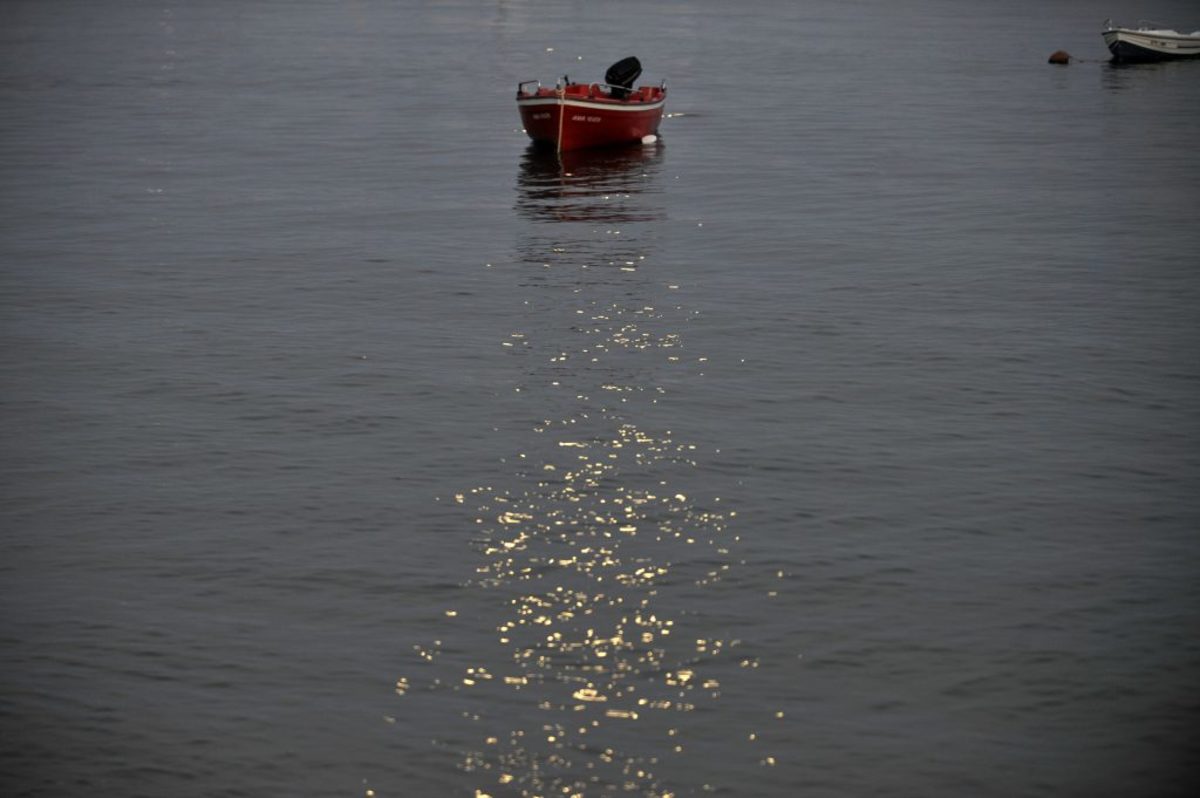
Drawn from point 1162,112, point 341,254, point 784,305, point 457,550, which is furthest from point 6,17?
point 457,550

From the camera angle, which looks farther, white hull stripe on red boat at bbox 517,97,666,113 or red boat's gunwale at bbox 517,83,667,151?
red boat's gunwale at bbox 517,83,667,151

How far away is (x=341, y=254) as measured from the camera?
53875 millimetres

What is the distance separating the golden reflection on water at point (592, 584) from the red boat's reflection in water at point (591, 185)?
1847 centimetres

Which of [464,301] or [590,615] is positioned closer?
[590,615]

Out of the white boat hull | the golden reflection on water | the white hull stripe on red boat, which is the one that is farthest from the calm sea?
the white boat hull

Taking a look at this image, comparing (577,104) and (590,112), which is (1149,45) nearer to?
(590,112)

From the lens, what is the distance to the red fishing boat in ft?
243

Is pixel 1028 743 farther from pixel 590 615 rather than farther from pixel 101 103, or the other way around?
pixel 101 103

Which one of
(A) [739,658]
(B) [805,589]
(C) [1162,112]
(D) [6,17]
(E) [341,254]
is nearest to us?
(A) [739,658]

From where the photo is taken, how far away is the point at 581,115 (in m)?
74.6

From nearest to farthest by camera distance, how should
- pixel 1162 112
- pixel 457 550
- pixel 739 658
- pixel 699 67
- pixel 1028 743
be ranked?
1. pixel 1028 743
2. pixel 739 658
3. pixel 457 550
4. pixel 1162 112
5. pixel 699 67

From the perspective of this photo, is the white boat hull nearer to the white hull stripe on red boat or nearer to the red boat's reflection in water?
the red boat's reflection in water

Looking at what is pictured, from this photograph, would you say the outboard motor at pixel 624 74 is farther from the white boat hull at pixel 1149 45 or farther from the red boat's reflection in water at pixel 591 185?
the white boat hull at pixel 1149 45

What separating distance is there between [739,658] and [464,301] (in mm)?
24448
